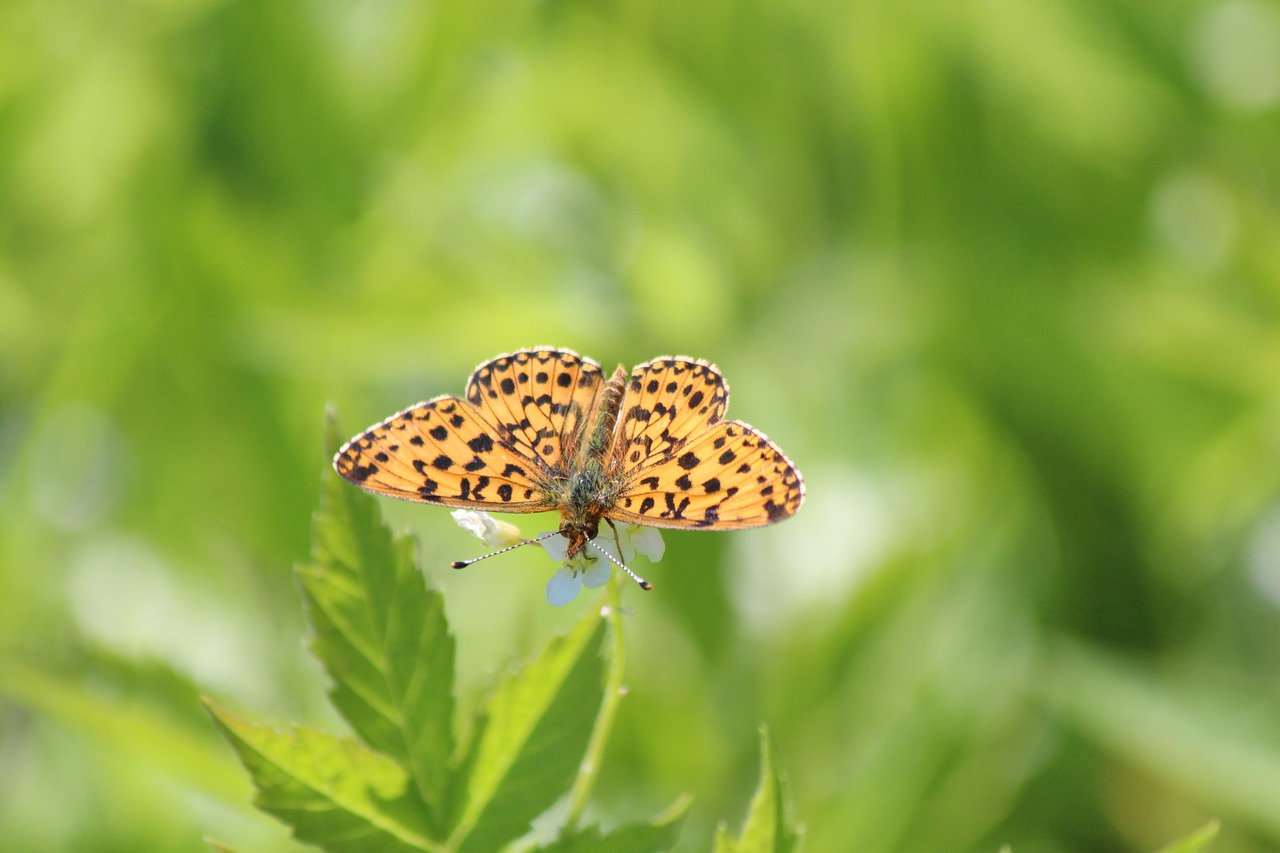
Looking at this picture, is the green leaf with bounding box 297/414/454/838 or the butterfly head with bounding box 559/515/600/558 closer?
the green leaf with bounding box 297/414/454/838

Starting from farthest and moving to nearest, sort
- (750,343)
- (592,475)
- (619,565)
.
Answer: (750,343), (592,475), (619,565)

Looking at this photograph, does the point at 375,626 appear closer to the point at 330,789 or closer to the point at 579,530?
the point at 330,789

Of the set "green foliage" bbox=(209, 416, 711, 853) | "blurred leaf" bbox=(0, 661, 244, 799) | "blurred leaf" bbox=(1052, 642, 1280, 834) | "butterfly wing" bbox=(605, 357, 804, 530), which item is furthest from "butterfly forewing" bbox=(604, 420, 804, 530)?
"blurred leaf" bbox=(1052, 642, 1280, 834)

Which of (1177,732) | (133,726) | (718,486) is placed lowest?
(1177,732)

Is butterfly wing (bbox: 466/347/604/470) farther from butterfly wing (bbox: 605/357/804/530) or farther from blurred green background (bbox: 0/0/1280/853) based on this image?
blurred green background (bbox: 0/0/1280/853)

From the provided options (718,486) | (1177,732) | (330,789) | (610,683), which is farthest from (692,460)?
(1177,732)

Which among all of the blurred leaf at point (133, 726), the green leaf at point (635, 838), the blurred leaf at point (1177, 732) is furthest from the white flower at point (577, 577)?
the blurred leaf at point (1177, 732)
